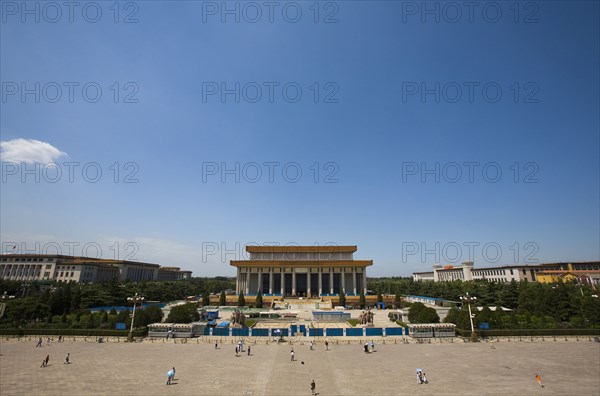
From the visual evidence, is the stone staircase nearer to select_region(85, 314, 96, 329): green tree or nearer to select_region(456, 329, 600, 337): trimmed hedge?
select_region(456, 329, 600, 337): trimmed hedge

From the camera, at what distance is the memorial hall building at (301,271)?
87.9 metres

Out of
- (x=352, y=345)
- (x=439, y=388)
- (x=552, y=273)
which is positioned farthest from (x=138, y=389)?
(x=552, y=273)

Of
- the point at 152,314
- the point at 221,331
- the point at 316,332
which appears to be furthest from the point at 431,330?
the point at 152,314

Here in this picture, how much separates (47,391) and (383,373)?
2347 centimetres

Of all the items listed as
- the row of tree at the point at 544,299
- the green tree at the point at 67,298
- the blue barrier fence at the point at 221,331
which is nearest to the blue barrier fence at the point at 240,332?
the blue barrier fence at the point at 221,331

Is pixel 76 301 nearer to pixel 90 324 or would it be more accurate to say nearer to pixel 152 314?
pixel 90 324

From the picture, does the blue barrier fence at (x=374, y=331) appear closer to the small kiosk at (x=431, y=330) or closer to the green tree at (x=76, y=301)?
the small kiosk at (x=431, y=330)

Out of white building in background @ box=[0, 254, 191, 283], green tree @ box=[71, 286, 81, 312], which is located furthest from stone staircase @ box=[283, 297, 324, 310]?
white building in background @ box=[0, 254, 191, 283]

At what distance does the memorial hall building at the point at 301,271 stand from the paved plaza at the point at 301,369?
51023 millimetres

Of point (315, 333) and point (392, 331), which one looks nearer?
point (392, 331)

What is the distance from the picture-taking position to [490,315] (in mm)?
42219

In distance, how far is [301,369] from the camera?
26672 millimetres

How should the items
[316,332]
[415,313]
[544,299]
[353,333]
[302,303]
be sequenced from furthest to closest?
[302,303] < [544,299] < [415,313] < [316,332] < [353,333]

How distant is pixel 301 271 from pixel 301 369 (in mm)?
63518
